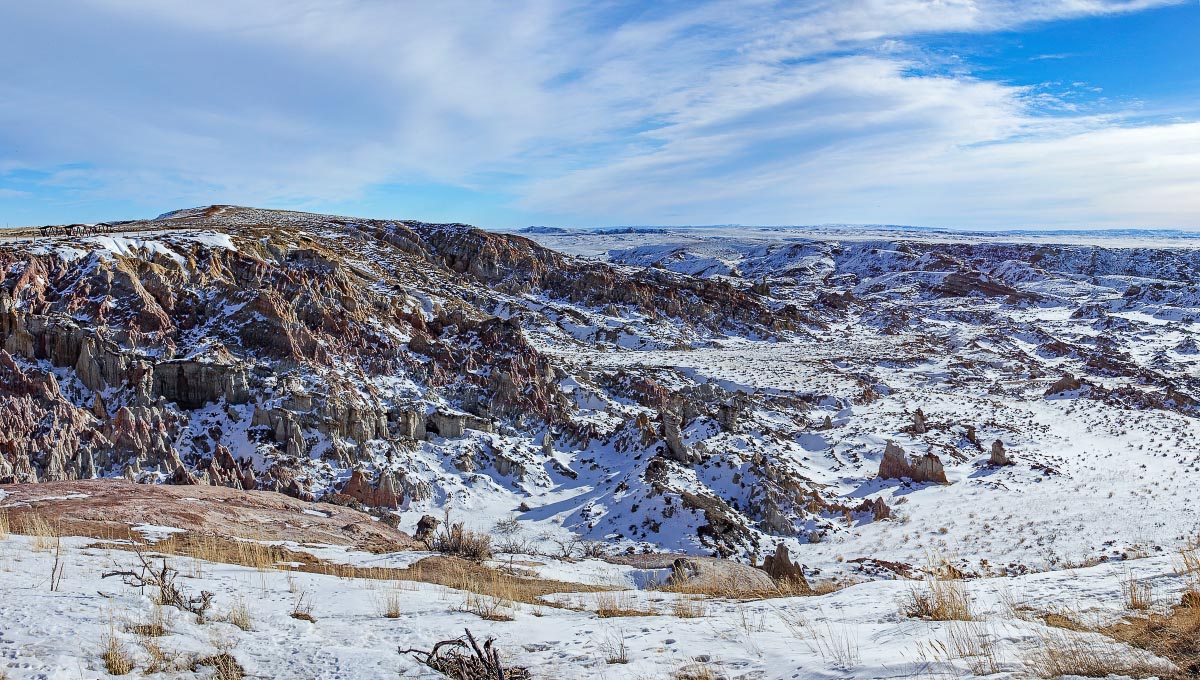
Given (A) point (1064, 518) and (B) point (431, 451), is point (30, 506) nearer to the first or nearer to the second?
(B) point (431, 451)

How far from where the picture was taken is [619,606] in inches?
250

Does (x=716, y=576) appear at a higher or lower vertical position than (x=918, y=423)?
higher

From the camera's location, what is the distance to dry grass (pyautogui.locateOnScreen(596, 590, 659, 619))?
5.93m

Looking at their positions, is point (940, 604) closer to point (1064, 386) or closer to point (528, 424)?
point (528, 424)

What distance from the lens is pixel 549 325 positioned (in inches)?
2111

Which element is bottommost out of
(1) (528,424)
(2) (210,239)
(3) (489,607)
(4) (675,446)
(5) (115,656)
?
(4) (675,446)

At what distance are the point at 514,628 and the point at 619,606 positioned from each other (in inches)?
58.3

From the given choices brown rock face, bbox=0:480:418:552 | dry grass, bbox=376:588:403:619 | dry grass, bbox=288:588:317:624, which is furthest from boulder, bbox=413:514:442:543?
dry grass, bbox=288:588:317:624

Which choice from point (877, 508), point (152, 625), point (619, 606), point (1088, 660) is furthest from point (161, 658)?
point (877, 508)

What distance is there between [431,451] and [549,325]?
3130cm

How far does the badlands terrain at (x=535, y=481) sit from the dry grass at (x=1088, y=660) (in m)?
0.02

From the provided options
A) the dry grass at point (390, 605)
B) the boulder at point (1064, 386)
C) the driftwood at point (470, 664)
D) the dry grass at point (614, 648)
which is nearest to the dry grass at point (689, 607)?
the dry grass at point (614, 648)

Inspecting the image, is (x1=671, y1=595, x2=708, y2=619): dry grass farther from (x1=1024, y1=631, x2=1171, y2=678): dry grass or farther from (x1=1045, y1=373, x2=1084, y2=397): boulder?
(x1=1045, y1=373, x2=1084, y2=397): boulder

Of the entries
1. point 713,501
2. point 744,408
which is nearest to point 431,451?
point 713,501
